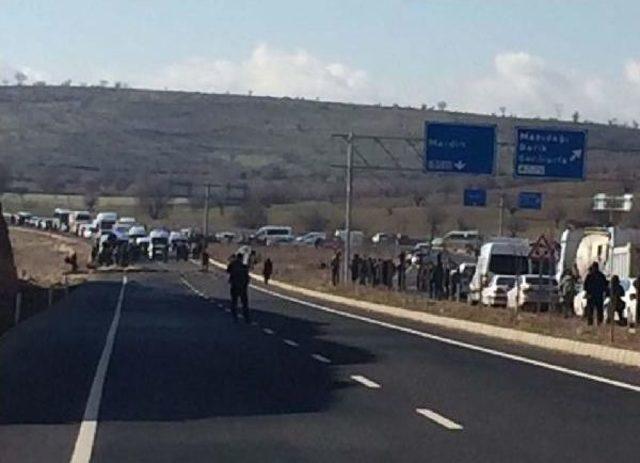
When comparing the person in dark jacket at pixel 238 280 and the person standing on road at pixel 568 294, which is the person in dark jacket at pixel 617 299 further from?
the person in dark jacket at pixel 238 280

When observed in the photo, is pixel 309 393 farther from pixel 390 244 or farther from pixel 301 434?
pixel 390 244

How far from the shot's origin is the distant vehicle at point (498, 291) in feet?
204

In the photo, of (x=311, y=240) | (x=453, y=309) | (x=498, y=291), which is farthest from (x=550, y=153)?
(x=311, y=240)

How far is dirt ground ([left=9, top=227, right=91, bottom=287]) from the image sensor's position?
95.3 meters

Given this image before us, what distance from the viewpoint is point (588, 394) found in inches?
930

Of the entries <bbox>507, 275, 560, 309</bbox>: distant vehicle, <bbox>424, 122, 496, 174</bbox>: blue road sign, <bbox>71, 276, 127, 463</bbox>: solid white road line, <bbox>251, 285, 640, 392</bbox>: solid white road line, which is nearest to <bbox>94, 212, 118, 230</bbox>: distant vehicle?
<bbox>424, 122, 496, 174</bbox>: blue road sign

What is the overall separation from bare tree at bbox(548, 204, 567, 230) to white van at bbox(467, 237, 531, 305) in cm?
5718

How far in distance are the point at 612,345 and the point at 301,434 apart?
18.3 metres

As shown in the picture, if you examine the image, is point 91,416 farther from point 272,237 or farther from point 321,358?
point 272,237

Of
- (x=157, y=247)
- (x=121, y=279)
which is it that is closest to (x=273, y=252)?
(x=157, y=247)

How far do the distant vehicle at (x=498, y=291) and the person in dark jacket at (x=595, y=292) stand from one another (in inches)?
636

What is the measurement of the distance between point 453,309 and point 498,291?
28.7 ft

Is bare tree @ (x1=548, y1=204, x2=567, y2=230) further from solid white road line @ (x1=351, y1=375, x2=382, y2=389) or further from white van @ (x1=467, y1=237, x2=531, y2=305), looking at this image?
solid white road line @ (x1=351, y1=375, x2=382, y2=389)

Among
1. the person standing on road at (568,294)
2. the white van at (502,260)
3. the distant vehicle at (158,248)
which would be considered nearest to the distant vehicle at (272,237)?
the distant vehicle at (158,248)
